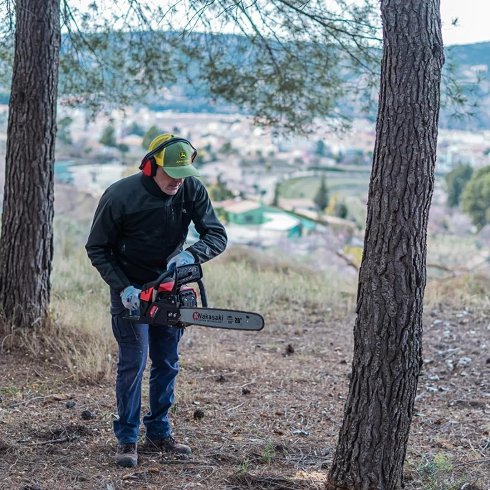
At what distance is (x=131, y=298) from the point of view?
14.1 ft

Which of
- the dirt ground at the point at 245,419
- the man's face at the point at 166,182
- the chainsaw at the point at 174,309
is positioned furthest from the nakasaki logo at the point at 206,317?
the dirt ground at the point at 245,419

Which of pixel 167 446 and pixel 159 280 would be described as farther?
pixel 167 446

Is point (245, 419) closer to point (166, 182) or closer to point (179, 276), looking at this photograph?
point (179, 276)

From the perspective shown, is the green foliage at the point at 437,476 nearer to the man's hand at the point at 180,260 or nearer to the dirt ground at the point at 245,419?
the dirt ground at the point at 245,419

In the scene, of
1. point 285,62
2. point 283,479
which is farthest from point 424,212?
point 285,62

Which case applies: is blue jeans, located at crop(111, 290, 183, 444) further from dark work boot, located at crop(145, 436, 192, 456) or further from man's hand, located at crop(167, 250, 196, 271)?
man's hand, located at crop(167, 250, 196, 271)

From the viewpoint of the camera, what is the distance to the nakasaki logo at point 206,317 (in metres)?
4.19

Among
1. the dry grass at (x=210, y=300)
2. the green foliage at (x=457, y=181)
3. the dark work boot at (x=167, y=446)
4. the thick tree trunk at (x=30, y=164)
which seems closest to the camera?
the dark work boot at (x=167, y=446)

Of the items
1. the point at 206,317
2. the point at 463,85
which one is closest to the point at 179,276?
the point at 206,317

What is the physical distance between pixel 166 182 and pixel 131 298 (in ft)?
2.08

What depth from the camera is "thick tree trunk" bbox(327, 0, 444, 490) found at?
368 centimetres

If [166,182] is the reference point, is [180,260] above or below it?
below

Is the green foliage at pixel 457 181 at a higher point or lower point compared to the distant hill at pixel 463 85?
lower

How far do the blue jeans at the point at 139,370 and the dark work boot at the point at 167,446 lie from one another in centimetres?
3
